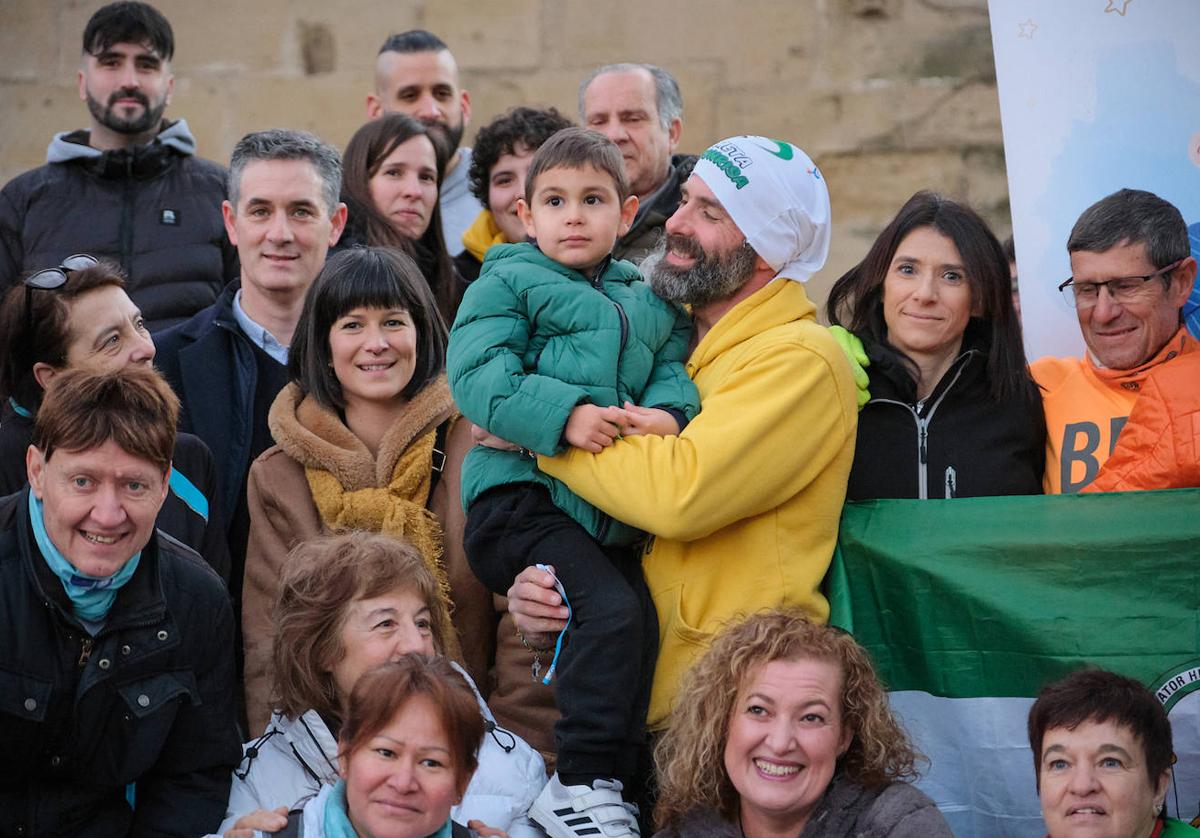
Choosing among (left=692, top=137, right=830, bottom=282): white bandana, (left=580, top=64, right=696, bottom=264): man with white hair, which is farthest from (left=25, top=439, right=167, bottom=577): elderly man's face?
(left=580, top=64, right=696, bottom=264): man with white hair

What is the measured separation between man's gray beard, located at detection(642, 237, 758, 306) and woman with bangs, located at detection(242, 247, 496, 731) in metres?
0.87

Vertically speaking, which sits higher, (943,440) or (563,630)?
(943,440)

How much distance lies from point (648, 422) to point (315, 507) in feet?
3.94

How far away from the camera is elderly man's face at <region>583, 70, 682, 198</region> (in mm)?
6801

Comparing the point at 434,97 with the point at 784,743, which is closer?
the point at 784,743

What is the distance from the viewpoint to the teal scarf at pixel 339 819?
426cm

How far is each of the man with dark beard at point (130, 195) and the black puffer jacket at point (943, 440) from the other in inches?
108

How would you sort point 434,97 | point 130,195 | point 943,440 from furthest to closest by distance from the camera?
point 434,97 < point 130,195 < point 943,440

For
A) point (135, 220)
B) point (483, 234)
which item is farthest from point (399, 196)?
point (135, 220)

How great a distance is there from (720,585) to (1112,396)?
48.8 inches

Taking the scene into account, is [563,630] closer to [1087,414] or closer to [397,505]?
[397,505]

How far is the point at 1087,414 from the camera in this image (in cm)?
513

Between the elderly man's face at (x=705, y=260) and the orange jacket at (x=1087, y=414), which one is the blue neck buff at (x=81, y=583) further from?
the orange jacket at (x=1087, y=414)

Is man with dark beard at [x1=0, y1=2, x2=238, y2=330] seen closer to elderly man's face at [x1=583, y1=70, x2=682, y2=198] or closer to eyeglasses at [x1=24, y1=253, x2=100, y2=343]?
eyeglasses at [x1=24, y1=253, x2=100, y2=343]
